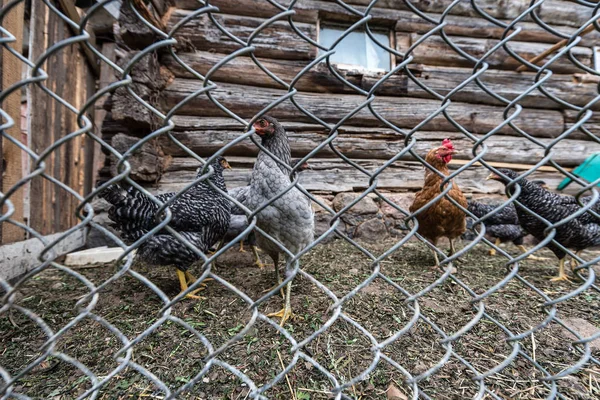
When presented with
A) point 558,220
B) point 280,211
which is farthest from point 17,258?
point 558,220

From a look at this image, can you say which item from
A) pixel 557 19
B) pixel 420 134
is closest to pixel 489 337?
pixel 420 134

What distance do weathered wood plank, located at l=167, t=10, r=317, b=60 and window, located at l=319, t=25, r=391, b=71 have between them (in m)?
0.42

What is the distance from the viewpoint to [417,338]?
1882mm

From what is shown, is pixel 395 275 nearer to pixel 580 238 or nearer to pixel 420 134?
pixel 580 238

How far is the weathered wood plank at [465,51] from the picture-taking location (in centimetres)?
453

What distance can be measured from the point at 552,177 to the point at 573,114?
1087mm

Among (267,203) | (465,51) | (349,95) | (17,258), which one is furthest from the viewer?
(465,51)

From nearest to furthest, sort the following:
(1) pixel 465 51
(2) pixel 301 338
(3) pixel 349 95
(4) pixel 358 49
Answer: (2) pixel 301 338 → (3) pixel 349 95 → (1) pixel 465 51 → (4) pixel 358 49

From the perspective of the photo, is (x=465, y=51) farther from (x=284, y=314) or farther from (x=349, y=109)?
(x=284, y=314)

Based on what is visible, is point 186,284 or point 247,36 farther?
point 247,36

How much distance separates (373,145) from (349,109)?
25.5 inches

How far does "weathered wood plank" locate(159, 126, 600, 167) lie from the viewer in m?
4.07

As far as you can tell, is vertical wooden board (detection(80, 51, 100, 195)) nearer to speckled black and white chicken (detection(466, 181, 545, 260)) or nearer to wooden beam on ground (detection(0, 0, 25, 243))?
wooden beam on ground (detection(0, 0, 25, 243))

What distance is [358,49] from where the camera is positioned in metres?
4.70
